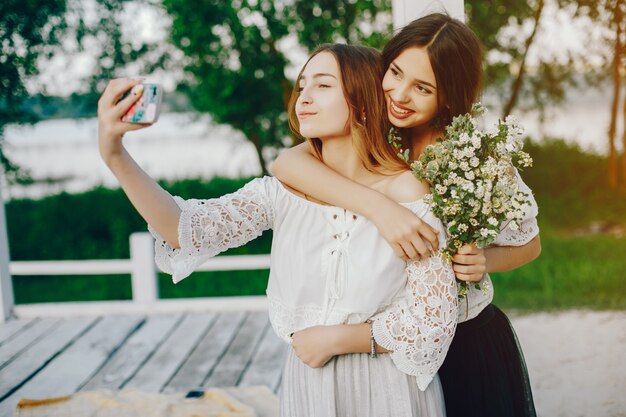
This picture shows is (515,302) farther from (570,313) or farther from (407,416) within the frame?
(407,416)

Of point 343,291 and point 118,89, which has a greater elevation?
point 118,89

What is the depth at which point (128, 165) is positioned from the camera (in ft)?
5.78

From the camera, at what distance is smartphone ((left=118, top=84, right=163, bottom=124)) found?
64.2 inches

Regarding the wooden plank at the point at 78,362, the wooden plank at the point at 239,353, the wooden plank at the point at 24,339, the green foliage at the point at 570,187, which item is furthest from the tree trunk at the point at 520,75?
the wooden plank at the point at 24,339

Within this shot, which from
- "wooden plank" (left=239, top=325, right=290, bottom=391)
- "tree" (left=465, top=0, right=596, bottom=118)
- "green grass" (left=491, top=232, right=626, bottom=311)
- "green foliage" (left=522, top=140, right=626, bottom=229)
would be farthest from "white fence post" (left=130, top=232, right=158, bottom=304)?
"green foliage" (left=522, top=140, right=626, bottom=229)

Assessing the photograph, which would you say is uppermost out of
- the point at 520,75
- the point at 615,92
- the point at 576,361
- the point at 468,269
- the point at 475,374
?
the point at 520,75

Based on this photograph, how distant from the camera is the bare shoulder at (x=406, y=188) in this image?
196 cm

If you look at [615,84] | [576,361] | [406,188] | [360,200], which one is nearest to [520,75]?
[615,84]

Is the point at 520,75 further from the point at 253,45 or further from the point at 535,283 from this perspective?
the point at 253,45

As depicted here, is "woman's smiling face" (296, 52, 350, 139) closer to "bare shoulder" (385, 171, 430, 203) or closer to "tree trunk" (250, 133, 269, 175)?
"bare shoulder" (385, 171, 430, 203)

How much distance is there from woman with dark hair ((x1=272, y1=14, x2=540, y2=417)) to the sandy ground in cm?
138

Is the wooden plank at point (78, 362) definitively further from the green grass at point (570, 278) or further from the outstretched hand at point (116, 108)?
the green grass at point (570, 278)

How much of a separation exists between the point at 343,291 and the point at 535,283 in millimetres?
5422

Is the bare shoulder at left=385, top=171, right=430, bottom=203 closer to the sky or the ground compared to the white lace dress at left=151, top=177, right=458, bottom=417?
closer to the sky
